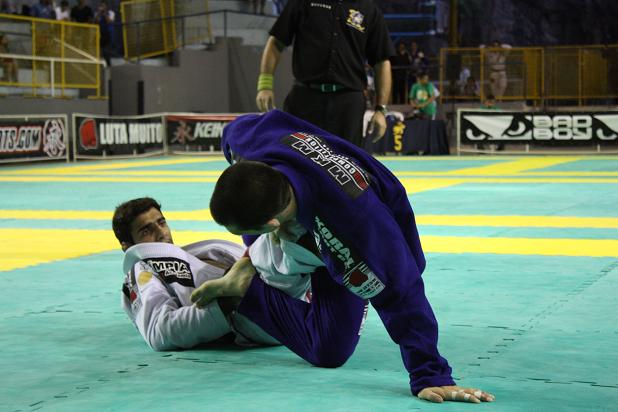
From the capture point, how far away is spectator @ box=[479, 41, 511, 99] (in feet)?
91.9

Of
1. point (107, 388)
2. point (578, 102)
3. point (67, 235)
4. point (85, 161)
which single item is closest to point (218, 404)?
point (107, 388)

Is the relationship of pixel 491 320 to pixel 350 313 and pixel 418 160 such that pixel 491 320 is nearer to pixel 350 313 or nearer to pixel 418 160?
pixel 350 313

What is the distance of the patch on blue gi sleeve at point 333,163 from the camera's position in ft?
11.4

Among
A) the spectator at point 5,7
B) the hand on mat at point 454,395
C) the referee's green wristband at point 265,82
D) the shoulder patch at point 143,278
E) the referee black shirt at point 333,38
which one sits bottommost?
the hand on mat at point 454,395

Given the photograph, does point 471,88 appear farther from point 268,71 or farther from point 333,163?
point 333,163

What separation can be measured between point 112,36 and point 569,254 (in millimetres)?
24215

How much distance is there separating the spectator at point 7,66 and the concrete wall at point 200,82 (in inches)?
196

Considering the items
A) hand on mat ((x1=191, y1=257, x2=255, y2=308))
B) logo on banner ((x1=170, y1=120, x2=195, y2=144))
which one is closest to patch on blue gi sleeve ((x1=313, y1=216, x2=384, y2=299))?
hand on mat ((x1=191, y1=257, x2=255, y2=308))

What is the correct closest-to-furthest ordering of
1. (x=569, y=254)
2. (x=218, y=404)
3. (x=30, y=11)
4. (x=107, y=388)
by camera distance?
(x=218, y=404), (x=107, y=388), (x=569, y=254), (x=30, y=11)

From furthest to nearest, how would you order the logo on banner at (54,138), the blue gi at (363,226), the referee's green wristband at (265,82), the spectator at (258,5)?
1. the spectator at (258,5)
2. the logo on banner at (54,138)
3. the referee's green wristband at (265,82)
4. the blue gi at (363,226)

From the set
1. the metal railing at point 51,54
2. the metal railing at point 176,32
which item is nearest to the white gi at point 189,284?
the metal railing at point 51,54

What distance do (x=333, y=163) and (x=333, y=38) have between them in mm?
4229

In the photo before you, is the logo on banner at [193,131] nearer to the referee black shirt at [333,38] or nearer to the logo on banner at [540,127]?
the logo on banner at [540,127]

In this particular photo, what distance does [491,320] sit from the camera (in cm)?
517
